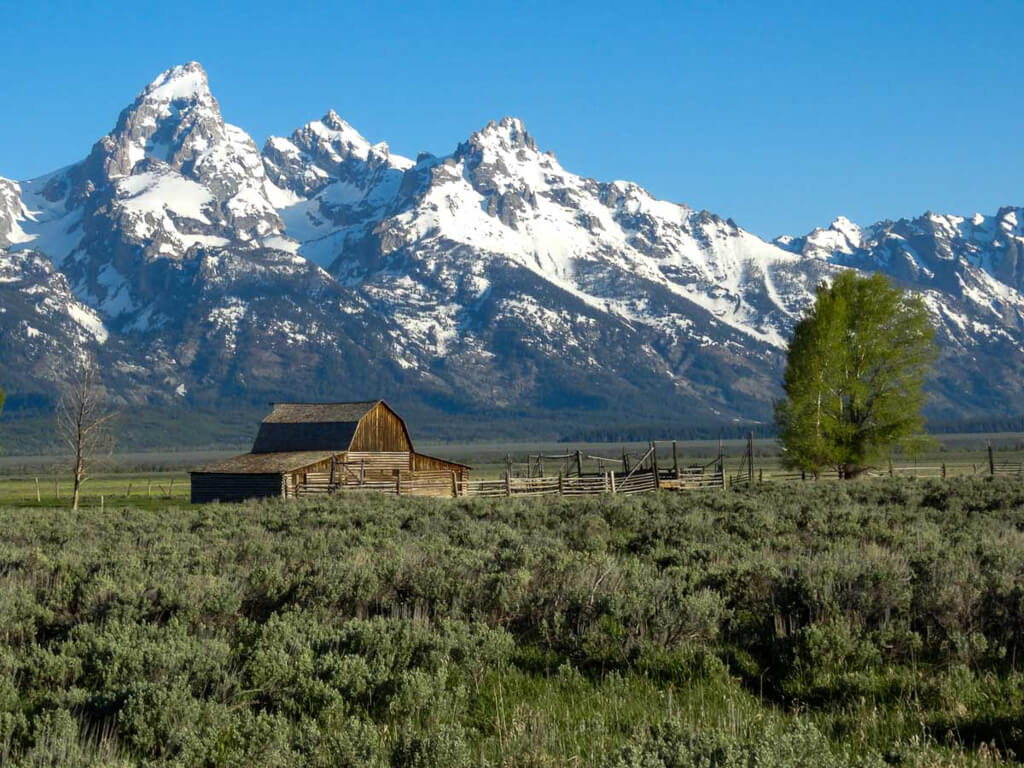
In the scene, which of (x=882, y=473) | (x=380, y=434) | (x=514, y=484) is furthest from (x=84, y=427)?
(x=882, y=473)

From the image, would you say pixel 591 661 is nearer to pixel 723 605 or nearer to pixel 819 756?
pixel 723 605

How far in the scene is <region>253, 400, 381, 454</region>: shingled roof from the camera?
5909cm

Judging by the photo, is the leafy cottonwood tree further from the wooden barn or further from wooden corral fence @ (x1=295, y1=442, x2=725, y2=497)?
the wooden barn

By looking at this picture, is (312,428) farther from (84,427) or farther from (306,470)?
(84,427)

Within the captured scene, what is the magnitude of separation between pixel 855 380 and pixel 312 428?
1184 inches

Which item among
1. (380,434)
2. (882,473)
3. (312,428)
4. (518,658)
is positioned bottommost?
(882,473)

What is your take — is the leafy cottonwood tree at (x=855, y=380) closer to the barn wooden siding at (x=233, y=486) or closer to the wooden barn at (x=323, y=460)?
the wooden barn at (x=323, y=460)

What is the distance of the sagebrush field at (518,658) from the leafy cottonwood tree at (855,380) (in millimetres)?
30150

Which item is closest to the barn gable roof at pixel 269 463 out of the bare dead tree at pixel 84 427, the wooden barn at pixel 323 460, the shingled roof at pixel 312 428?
the wooden barn at pixel 323 460

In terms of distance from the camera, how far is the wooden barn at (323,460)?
52625 millimetres

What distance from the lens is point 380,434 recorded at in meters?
60.5

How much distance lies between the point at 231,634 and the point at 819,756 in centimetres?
586

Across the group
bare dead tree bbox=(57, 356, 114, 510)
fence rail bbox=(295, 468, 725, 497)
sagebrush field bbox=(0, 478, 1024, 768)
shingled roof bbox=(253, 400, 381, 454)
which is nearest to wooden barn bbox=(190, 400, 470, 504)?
shingled roof bbox=(253, 400, 381, 454)

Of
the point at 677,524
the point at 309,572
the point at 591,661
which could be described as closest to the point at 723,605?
the point at 591,661
